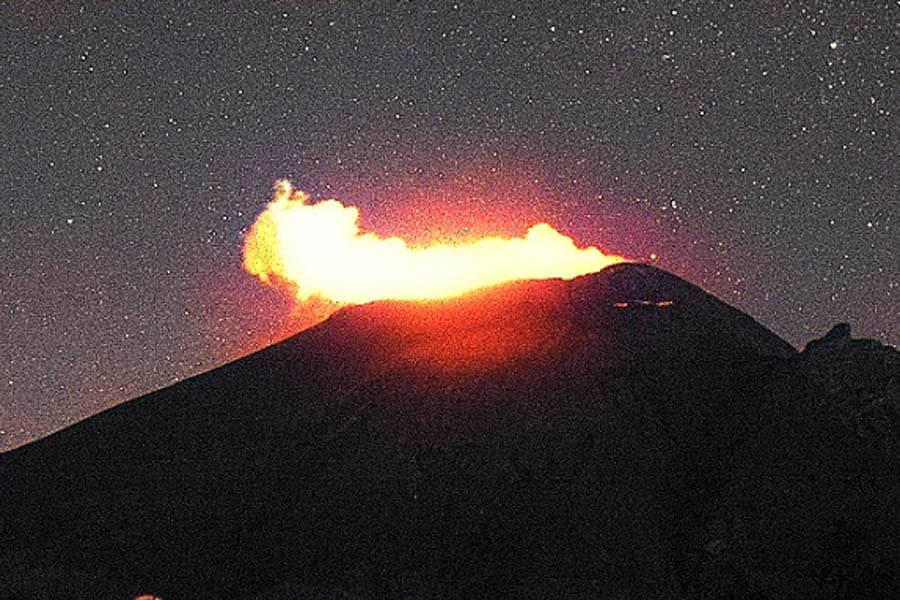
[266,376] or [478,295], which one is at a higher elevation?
[478,295]

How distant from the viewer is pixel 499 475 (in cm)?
10431

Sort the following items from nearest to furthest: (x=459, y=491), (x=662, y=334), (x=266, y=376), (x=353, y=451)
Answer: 1. (x=459, y=491)
2. (x=353, y=451)
3. (x=662, y=334)
4. (x=266, y=376)

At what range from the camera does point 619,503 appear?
96.6 meters

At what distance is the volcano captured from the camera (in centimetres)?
8544

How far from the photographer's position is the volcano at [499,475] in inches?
3364

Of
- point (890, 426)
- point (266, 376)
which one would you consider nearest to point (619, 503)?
point (890, 426)

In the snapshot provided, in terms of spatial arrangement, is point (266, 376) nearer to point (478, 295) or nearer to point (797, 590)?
point (478, 295)

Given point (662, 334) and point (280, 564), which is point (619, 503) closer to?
point (280, 564)

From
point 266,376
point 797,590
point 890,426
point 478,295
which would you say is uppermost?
point 478,295

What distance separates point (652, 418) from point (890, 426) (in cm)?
2851

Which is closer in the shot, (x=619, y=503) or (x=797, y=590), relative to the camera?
(x=797, y=590)

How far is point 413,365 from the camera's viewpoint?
449 ft

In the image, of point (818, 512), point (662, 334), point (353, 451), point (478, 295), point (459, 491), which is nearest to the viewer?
point (818, 512)

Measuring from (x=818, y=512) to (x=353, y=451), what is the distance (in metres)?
54.8
